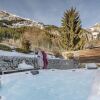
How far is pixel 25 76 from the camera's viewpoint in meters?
11.9

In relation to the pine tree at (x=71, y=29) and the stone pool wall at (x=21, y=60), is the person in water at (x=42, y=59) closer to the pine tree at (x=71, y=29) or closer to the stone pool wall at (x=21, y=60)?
the stone pool wall at (x=21, y=60)

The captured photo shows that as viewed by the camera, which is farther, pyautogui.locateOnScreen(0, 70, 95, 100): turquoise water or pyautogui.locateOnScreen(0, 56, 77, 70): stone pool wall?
pyautogui.locateOnScreen(0, 56, 77, 70): stone pool wall

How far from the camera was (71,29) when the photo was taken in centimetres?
3008

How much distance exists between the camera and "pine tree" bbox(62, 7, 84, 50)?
2959 centimetres

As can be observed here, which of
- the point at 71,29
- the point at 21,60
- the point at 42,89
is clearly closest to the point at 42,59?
the point at 21,60

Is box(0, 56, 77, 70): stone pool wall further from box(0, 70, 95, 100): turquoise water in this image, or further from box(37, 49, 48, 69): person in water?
box(0, 70, 95, 100): turquoise water

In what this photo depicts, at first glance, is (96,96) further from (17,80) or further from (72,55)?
(17,80)

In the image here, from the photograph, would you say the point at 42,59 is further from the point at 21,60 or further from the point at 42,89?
the point at 42,89

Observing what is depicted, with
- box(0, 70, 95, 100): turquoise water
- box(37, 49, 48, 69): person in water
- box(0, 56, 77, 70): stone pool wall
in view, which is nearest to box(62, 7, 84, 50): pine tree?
box(0, 56, 77, 70): stone pool wall

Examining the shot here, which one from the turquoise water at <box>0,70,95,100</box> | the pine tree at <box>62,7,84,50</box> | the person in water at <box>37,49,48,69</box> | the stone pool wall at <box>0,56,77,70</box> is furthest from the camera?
the pine tree at <box>62,7,84,50</box>

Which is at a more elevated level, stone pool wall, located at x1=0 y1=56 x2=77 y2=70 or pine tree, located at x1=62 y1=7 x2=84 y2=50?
pine tree, located at x1=62 y1=7 x2=84 y2=50

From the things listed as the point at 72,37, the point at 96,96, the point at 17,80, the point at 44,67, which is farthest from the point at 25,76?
the point at 72,37

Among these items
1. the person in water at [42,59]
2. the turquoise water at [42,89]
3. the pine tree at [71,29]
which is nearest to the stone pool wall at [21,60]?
the person in water at [42,59]

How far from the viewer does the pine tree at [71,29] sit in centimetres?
2959
